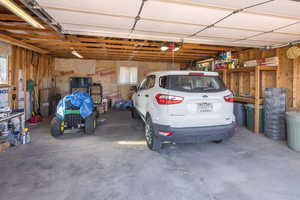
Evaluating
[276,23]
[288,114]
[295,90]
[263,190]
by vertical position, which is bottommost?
[263,190]

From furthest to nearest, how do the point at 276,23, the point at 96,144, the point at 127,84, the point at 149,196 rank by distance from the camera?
the point at 127,84 < the point at 96,144 < the point at 276,23 < the point at 149,196

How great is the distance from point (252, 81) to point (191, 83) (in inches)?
145

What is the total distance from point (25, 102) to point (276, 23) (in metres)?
7.28

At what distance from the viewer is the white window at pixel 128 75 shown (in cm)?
959

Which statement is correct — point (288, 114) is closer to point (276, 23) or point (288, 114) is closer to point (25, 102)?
point (276, 23)

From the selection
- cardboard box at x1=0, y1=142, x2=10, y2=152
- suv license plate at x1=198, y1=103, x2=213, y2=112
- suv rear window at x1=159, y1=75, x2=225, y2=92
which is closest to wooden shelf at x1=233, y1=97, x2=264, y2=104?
suv rear window at x1=159, y1=75, x2=225, y2=92

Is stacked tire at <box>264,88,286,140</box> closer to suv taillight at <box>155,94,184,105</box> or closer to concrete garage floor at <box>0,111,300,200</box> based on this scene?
concrete garage floor at <box>0,111,300,200</box>

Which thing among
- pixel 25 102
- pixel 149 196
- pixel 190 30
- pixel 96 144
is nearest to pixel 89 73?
pixel 25 102

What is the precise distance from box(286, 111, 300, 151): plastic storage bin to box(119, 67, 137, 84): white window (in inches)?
295

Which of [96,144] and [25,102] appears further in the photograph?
[25,102]

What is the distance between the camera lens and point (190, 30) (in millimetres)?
3420

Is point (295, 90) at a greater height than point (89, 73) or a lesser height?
lesser

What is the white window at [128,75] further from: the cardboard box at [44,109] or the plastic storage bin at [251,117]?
the plastic storage bin at [251,117]

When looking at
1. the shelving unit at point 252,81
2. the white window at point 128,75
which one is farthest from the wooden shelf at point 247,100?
the white window at point 128,75
